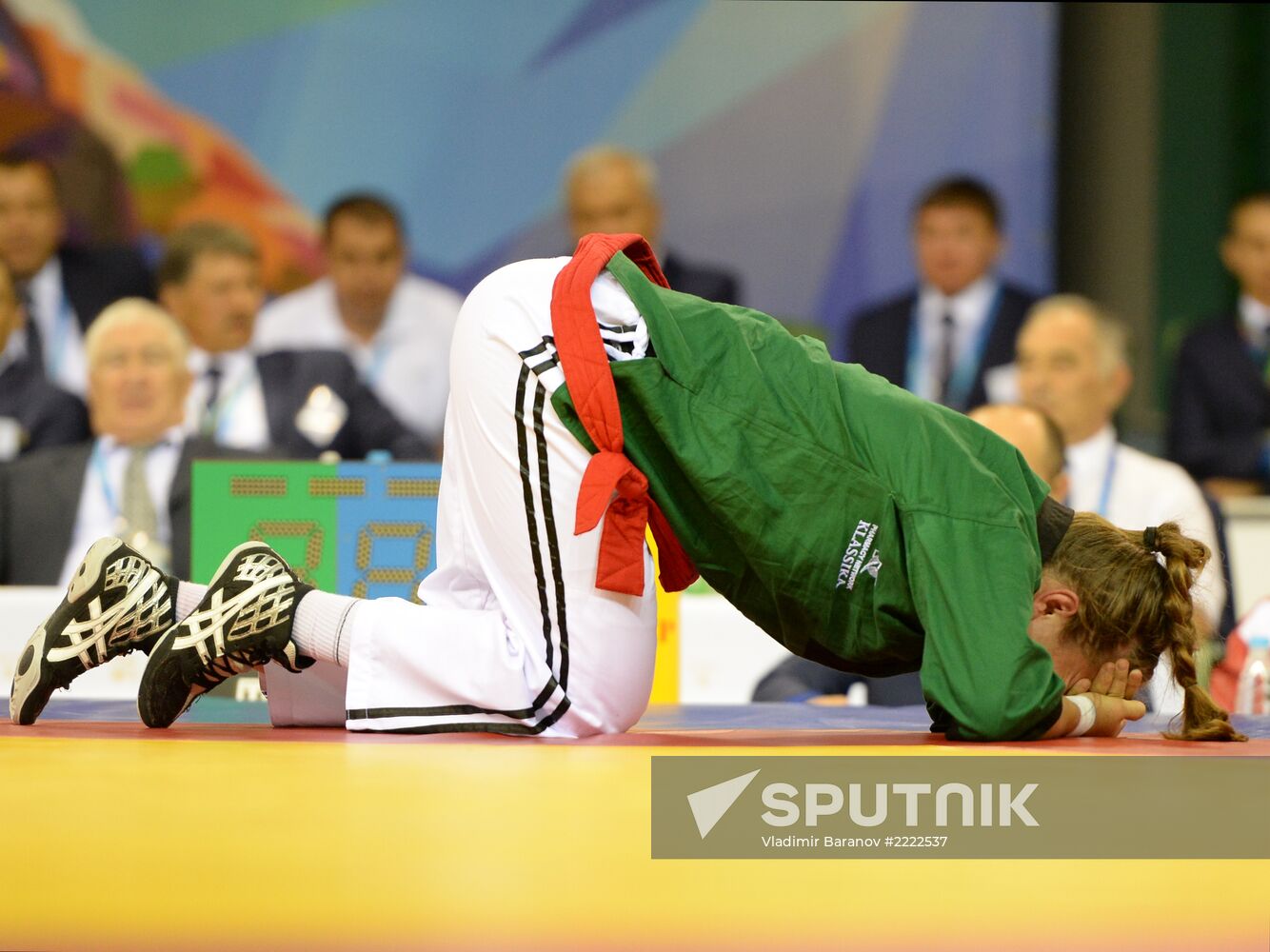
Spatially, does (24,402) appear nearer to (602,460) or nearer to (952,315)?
(952,315)

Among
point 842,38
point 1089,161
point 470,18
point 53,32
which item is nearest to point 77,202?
point 53,32

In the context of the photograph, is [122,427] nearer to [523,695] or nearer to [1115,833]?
[523,695]

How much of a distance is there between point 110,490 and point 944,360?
302cm

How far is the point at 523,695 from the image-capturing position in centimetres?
238

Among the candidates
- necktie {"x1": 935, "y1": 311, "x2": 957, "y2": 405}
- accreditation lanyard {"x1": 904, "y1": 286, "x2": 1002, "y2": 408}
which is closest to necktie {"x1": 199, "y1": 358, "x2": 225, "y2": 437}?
accreditation lanyard {"x1": 904, "y1": 286, "x2": 1002, "y2": 408}

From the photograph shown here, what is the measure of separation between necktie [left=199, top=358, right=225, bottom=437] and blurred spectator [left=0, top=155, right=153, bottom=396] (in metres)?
0.90

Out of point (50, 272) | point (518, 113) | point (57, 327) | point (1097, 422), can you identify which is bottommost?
point (1097, 422)

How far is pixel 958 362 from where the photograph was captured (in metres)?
6.14

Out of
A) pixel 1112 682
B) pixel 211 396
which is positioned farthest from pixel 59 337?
pixel 1112 682

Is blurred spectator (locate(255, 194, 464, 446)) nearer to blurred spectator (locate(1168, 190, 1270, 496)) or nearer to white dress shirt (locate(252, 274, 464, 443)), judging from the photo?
white dress shirt (locate(252, 274, 464, 443))

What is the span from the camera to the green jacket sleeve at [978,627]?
2.23 meters

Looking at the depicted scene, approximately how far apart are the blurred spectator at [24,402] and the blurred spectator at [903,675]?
317cm

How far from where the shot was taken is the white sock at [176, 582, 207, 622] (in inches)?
99.3

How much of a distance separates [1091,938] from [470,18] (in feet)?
19.1
